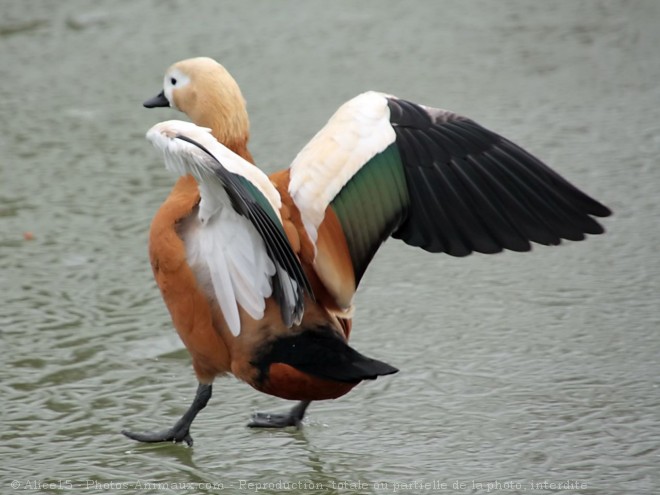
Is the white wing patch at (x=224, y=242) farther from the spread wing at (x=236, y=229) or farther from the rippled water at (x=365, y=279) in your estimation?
the rippled water at (x=365, y=279)

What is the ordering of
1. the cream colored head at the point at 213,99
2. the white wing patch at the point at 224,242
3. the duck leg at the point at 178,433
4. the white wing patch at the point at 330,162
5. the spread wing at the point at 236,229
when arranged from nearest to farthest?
1. the spread wing at the point at 236,229
2. the white wing patch at the point at 224,242
3. the white wing patch at the point at 330,162
4. the duck leg at the point at 178,433
5. the cream colored head at the point at 213,99

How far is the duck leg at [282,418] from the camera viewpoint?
131 inches

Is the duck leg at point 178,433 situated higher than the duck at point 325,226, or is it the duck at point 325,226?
the duck at point 325,226

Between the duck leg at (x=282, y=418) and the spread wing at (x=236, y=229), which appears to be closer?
the spread wing at (x=236, y=229)

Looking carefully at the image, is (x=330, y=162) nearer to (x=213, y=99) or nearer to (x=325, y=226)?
(x=325, y=226)

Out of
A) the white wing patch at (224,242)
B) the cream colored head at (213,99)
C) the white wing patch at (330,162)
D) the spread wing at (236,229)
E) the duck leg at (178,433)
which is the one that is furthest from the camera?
the cream colored head at (213,99)

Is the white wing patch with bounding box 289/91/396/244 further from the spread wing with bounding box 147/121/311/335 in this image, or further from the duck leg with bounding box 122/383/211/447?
the duck leg with bounding box 122/383/211/447

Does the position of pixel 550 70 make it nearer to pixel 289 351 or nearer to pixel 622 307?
pixel 622 307

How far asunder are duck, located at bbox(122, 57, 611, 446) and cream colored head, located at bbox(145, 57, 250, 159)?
22 centimetres

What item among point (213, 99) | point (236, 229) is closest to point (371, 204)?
point (236, 229)

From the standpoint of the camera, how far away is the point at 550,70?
618cm

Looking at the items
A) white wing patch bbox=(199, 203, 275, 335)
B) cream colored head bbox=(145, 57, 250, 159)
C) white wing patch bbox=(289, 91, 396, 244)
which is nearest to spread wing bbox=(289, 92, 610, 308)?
white wing patch bbox=(289, 91, 396, 244)

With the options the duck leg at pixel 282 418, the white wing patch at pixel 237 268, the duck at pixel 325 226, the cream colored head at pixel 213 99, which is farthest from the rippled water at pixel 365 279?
the cream colored head at pixel 213 99

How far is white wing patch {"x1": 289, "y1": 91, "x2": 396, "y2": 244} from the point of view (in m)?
3.10
